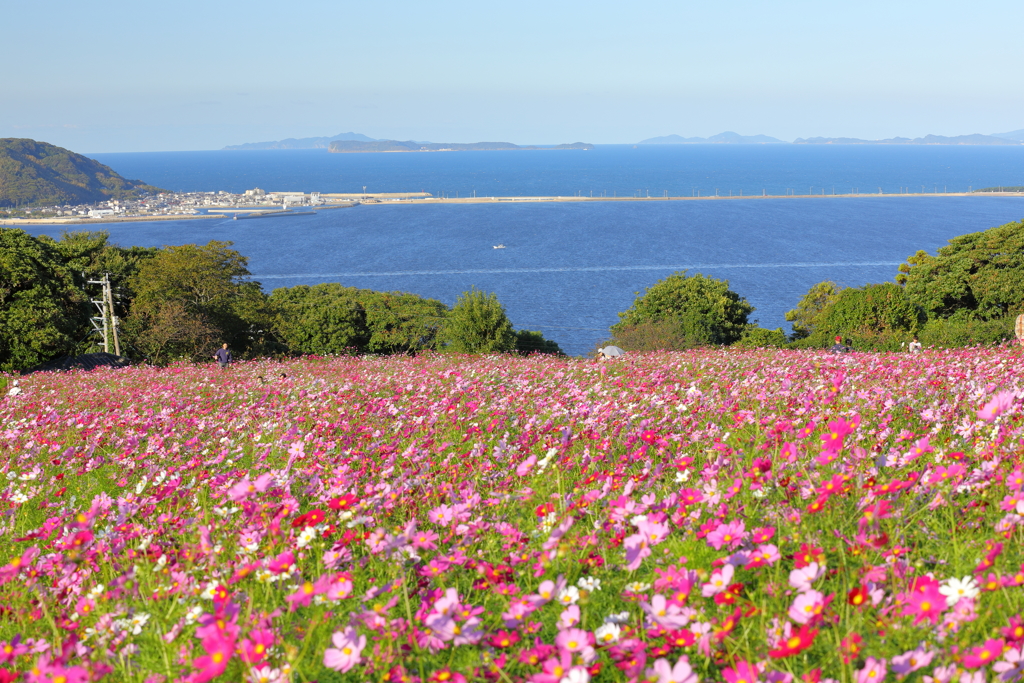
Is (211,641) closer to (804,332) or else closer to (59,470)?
(59,470)

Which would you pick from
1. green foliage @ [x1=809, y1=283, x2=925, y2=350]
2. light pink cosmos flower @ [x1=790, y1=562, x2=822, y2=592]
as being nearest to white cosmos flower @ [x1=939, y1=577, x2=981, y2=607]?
light pink cosmos flower @ [x1=790, y1=562, x2=822, y2=592]

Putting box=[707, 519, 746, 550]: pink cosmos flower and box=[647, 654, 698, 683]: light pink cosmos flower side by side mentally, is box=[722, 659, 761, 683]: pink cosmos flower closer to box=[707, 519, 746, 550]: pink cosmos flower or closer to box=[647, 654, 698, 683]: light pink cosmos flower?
box=[647, 654, 698, 683]: light pink cosmos flower

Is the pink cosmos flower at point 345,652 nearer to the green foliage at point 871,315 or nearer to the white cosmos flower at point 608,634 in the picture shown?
the white cosmos flower at point 608,634

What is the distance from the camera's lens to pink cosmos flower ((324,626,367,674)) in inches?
80.0

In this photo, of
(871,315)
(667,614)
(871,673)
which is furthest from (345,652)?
(871,315)

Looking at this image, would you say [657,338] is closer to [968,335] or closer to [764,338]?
[764,338]

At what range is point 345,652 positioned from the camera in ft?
6.86

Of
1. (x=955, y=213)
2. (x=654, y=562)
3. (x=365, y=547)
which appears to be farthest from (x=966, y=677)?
(x=955, y=213)

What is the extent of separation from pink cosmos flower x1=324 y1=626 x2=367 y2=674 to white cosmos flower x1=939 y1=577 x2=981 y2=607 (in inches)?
69.9

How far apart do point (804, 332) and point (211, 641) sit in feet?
218

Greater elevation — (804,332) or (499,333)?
(499,333)

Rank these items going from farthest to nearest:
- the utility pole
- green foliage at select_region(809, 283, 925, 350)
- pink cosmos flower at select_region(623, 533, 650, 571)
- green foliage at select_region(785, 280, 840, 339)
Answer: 1. green foliage at select_region(785, 280, 840, 339)
2. green foliage at select_region(809, 283, 925, 350)
3. the utility pole
4. pink cosmos flower at select_region(623, 533, 650, 571)

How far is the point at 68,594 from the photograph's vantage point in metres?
3.28

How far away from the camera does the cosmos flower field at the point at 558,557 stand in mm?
2232
